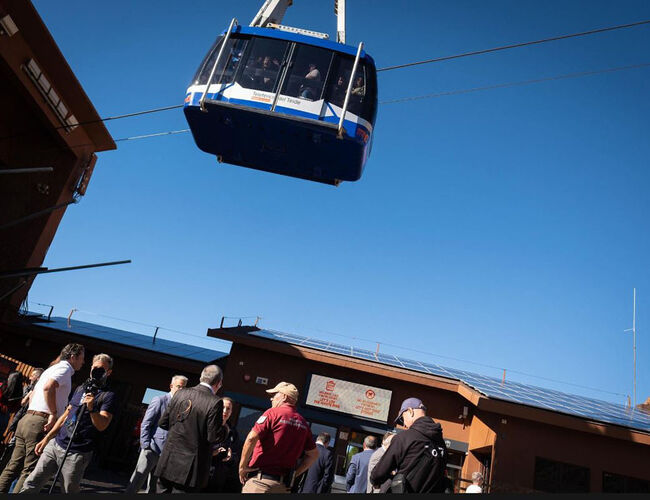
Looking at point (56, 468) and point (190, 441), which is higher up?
point (190, 441)

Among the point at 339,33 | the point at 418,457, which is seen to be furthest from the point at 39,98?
the point at 418,457

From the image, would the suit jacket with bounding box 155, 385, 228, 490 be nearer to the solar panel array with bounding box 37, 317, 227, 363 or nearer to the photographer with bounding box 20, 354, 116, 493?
the photographer with bounding box 20, 354, 116, 493

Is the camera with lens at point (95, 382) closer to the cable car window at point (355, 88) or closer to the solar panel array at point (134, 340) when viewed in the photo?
the cable car window at point (355, 88)

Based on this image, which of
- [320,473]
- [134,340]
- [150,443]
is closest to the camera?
[150,443]

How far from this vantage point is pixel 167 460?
3.68 metres

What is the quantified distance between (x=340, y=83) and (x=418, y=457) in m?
6.95

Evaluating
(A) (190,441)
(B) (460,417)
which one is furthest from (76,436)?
(B) (460,417)

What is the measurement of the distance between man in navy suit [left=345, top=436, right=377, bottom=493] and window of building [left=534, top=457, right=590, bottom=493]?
697 cm

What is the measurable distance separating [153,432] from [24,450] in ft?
4.85

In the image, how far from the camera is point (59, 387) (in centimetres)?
449

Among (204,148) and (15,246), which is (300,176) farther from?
(15,246)

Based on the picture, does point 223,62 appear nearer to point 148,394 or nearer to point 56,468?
point 56,468

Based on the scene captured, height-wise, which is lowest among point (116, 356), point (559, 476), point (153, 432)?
point (153, 432)

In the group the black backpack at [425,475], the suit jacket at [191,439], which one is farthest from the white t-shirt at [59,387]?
the black backpack at [425,475]
